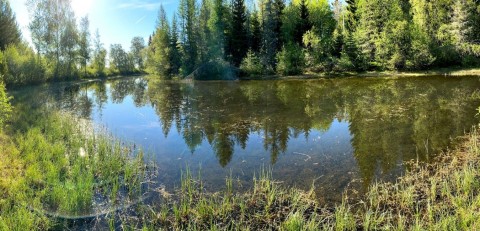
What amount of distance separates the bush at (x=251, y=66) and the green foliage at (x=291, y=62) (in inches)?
129

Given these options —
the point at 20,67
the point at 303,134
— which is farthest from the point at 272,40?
the point at 303,134

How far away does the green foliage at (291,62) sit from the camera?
158ft

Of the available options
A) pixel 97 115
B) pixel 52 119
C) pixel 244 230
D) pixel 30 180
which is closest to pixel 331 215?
pixel 244 230

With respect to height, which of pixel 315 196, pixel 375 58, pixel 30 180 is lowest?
pixel 315 196

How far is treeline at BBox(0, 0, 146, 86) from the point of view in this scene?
3750cm

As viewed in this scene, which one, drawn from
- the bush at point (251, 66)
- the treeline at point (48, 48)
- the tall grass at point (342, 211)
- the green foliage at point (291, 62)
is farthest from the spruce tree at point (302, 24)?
the tall grass at point (342, 211)

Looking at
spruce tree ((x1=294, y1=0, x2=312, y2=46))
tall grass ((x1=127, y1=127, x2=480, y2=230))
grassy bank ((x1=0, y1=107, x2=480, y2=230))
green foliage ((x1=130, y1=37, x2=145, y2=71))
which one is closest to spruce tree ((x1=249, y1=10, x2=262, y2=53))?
spruce tree ((x1=294, y1=0, x2=312, y2=46))

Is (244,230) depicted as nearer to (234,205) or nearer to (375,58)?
(234,205)

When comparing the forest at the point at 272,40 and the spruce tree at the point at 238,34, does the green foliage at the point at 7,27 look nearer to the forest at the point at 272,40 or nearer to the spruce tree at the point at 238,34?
the forest at the point at 272,40

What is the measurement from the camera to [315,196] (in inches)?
291

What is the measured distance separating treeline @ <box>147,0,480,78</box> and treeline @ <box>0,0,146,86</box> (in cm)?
1484

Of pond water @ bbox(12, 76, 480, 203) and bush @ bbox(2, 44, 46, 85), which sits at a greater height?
bush @ bbox(2, 44, 46, 85)

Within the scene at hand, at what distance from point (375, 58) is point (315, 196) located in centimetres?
4277

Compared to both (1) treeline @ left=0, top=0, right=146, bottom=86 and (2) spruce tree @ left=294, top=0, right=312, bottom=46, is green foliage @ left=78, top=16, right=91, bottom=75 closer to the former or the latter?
(1) treeline @ left=0, top=0, right=146, bottom=86
